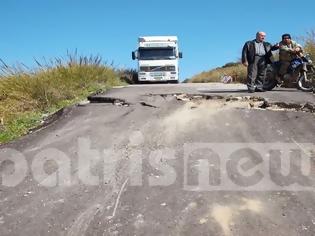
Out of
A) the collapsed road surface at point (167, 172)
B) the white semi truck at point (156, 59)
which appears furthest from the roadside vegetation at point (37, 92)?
the white semi truck at point (156, 59)

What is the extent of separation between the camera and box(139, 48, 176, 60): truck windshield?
27391mm

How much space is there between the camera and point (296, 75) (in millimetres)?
13281

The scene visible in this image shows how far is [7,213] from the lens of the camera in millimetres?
6438

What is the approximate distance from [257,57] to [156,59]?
14.4 metres

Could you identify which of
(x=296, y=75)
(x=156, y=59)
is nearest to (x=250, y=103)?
(x=296, y=75)

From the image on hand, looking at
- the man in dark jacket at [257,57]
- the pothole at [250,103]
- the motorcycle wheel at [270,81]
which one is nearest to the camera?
the pothole at [250,103]

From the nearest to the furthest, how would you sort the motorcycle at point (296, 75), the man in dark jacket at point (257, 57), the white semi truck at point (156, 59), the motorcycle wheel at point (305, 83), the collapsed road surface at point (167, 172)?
the collapsed road surface at point (167, 172) < the motorcycle wheel at point (305, 83) < the motorcycle at point (296, 75) < the man in dark jacket at point (257, 57) < the white semi truck at point (156, 59)

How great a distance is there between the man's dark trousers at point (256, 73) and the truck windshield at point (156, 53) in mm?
14240

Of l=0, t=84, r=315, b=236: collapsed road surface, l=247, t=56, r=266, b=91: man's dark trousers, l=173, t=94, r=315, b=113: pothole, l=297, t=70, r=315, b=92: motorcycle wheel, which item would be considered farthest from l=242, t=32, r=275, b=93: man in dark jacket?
l=0, t=84, r=315, b=236: collapsed road surface

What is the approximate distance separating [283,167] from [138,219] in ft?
7.42

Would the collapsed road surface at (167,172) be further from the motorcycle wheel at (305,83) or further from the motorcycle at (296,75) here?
the motorcycle at (296,75)

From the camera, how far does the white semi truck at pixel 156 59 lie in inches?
1071

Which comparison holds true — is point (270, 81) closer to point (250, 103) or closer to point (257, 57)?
point (257, 57)

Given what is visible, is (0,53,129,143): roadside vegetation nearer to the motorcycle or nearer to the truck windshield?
the motorcycle
